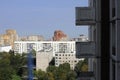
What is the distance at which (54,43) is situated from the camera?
192ft

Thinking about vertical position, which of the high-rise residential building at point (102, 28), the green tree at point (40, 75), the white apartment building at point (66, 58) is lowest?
the green tree at point (40, 75)

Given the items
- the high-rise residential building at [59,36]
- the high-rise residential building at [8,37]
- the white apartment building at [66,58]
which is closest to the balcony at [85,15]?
the white apartment building at [66,58]

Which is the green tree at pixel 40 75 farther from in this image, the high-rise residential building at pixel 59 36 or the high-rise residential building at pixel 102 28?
the high-rise residential building at pixel 59 36

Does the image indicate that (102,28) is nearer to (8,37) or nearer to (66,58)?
(66,58)

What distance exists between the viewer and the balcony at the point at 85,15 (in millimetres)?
5605

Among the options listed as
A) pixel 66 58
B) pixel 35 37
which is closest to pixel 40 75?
pixel 66 58

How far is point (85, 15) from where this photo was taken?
567 centimetres

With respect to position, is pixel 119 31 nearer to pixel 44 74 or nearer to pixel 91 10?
pixel 91 10

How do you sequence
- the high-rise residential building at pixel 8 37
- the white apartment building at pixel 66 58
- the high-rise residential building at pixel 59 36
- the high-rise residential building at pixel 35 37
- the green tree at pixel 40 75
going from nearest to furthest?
the green tree at pixel 40 75
the white apartment building at pixel 66 58
the high-rise residential building at pixel 8 37
the high-rise residential building at pixel 59 36
the high-rise residential building at pixel 35 37

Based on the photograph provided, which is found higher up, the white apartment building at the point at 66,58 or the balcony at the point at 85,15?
the balcony at the point at 85,15

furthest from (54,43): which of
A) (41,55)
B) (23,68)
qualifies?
(23,68)

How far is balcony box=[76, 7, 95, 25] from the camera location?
561 centimetres

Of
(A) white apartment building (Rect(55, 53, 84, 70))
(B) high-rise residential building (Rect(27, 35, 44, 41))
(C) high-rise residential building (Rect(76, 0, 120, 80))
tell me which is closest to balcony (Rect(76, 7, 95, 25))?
(C) high-rise residential building (Rect(76, 0, 120, 80))

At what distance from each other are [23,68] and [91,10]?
29.9 m
